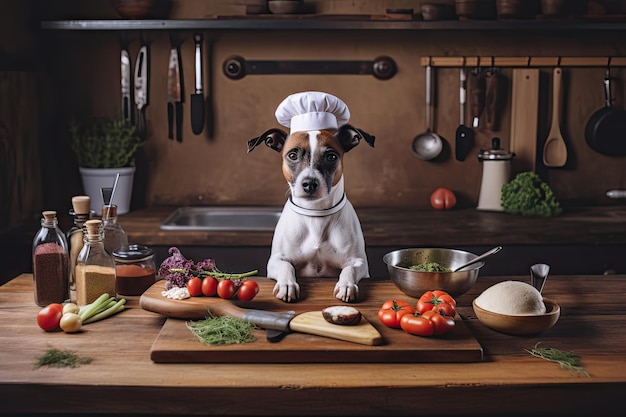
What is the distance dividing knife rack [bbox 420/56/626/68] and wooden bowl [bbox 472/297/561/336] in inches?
87.2

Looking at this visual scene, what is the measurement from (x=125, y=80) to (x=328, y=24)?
111 cm

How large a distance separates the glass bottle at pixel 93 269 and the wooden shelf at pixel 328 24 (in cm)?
174

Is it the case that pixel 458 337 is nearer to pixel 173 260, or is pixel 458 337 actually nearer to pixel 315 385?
pixel 315 385

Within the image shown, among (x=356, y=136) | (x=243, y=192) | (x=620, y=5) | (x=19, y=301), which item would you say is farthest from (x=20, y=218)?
(x=620, y=5)

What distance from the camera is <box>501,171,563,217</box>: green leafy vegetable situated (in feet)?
11.5

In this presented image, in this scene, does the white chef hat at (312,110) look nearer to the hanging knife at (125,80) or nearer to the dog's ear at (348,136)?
the dog's ear at (348,136)

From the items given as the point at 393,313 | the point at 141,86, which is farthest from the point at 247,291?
the point at 141,86

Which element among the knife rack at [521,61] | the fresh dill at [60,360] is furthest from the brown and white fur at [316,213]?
the knife rack at [521,61]

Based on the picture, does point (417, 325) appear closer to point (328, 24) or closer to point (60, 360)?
point (60, 360)

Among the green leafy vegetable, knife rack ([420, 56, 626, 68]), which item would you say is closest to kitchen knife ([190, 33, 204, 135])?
knife rack ([420, 56, 626, 68])

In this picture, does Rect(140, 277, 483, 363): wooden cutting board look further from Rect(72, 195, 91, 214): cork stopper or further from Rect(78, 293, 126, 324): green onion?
Rect(72, 195, 91, 214): cork stopper

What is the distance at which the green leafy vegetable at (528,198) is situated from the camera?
3.51 m

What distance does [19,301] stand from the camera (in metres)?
2.06

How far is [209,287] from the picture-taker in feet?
6.27
